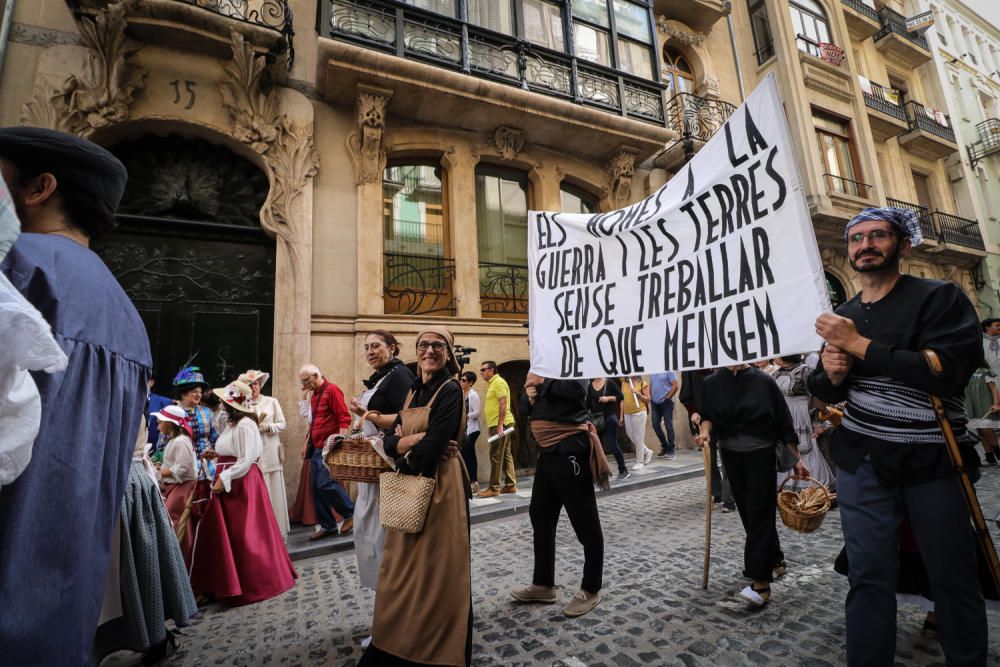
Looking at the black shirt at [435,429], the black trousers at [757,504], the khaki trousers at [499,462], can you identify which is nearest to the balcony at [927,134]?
the khaki trousers at [499,462]

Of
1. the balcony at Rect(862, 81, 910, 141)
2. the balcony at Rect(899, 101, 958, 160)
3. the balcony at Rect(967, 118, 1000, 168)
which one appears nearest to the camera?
the balcony at Rect(862, 81, 910, 141)

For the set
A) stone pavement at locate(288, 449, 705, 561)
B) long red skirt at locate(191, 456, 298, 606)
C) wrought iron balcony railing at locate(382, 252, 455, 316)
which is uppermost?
wrought iron balcony railing at locate(382, 252, 455, 316)

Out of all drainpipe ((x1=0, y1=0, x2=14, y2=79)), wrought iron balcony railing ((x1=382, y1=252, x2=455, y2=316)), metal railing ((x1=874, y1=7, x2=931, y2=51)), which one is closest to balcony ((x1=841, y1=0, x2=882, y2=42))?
metal railing ((x1=874, y1=7, x2=931, y2=51))

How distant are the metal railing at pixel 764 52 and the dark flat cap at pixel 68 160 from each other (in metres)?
18.3

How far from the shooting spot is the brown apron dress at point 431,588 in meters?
2.34

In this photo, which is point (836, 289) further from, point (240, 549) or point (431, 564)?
point (240, 549)

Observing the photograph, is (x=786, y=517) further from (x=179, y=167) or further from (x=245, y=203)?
(x=179, y=167)

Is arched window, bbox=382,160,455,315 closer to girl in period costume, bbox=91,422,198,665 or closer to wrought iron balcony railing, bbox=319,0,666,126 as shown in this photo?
wrought iron balcony railing, bbox=319,0,666,126

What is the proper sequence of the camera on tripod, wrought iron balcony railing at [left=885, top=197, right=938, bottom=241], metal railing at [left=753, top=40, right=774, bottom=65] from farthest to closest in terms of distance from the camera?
wrought iron balcony railing at [left=885, top=197, right=938, bottom=241]
metal railing at [left=753, top=40, right=774, bottom=65]
the camera on tripod

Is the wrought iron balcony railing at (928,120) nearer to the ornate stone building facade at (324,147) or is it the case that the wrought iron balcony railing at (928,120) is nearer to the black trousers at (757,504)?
the ornate stone building facade at (324,147)

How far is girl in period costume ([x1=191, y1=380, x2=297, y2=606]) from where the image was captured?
142 inches

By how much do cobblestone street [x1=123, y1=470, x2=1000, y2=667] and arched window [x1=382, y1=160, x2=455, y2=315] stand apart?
529 cm

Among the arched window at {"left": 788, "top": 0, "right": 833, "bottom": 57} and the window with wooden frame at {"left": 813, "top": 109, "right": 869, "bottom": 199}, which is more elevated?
the arched window at {"left": 788, "top": 0, "right": 833, "bottom": 57}

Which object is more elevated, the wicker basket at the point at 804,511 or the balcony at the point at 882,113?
the balcony at the point at 882,113
